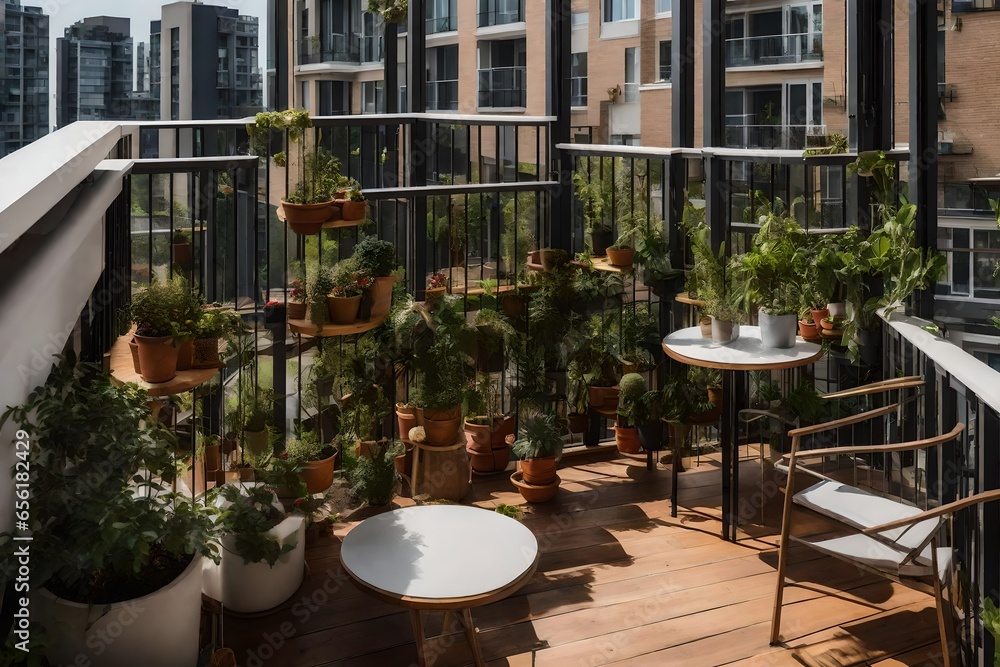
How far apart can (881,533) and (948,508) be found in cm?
53

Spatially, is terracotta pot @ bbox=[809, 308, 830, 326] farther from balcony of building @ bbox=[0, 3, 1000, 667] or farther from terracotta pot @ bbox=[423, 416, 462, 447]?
terracotta pot @ bbox=[423, 416, 462, 447]

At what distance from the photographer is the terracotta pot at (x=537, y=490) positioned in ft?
A: 14.4

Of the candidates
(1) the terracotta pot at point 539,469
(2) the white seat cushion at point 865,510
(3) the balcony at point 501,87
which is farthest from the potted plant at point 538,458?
(3) the balcony at point 501,87

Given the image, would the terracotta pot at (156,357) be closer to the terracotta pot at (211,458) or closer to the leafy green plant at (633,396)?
the terracotta pot at (211,458)

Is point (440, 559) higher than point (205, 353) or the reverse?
the reverse

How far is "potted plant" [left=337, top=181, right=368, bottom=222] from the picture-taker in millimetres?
4359

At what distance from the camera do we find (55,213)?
1862mm

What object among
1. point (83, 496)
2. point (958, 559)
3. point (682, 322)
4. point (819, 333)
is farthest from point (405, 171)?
point (83, 496)

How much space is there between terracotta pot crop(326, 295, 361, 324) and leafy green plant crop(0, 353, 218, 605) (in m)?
2.01

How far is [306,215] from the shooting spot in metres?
4.21

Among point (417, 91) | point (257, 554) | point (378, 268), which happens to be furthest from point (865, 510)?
point (417, 91)

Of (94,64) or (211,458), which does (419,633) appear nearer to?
(211,458)

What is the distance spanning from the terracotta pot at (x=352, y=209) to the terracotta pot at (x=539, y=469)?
1.36m

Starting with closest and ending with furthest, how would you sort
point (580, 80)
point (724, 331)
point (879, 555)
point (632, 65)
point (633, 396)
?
A: point (879, 555) < point (724, 331) < point (633, 396) < point (580, 80) < point (632, 65)
